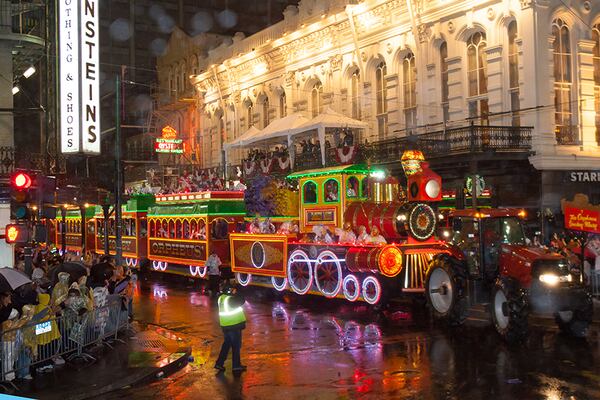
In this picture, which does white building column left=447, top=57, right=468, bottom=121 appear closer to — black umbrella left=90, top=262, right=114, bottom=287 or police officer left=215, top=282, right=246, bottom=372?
black umbrella left=90, top=262, right=114, bottom=287

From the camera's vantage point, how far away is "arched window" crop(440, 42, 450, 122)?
27484 millimetres

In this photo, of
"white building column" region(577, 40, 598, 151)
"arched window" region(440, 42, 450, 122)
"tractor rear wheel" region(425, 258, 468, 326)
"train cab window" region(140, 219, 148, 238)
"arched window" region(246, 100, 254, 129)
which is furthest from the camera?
"arched window" region(246, 100, 254, 129)

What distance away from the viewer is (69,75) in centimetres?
2148

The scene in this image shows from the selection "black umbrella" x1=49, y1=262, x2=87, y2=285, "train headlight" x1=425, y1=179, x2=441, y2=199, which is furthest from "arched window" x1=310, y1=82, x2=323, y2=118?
"black umbrella" x1=49, y1=262, x2=87, y2=285

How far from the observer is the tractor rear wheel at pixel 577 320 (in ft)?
42.1

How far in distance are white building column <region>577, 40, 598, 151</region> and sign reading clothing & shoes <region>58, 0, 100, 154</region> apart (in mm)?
16769

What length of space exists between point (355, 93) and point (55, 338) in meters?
23.0

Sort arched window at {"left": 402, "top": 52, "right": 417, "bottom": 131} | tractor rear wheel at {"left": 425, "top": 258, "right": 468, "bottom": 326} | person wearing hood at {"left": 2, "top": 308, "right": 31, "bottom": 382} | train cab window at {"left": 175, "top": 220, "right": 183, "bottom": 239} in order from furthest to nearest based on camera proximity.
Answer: arched window at {"left": 402, "top": 52, "right": 417, "bottom": 131} → train cab window at {"left": 175, "top": 220, "right": 183, "bottom": 239} → tractor rear wheel at {"left": 425, "top": 258, "right": 468, "bottom": 326} → person wearing hood at {"left": 2, "top": 308, "right": 31, "bottom": 382}

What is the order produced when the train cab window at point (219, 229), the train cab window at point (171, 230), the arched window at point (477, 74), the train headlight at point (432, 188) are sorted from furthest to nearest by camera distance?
the train cab window at point (171, 230) → the arched window at point (477, 74) → the train cab window at point (219, 229) → the train headlight at point (432, 188)

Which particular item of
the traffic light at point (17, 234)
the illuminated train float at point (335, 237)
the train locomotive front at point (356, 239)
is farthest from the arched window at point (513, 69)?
the traffic light at point (17, 234)

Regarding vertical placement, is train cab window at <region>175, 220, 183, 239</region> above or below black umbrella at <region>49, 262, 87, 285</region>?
above

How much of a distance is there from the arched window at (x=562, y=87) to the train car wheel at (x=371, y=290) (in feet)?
35.6

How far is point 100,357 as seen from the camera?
1251cm

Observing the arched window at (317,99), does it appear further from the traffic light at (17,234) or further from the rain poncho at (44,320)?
the rain poncho at (44,320)
